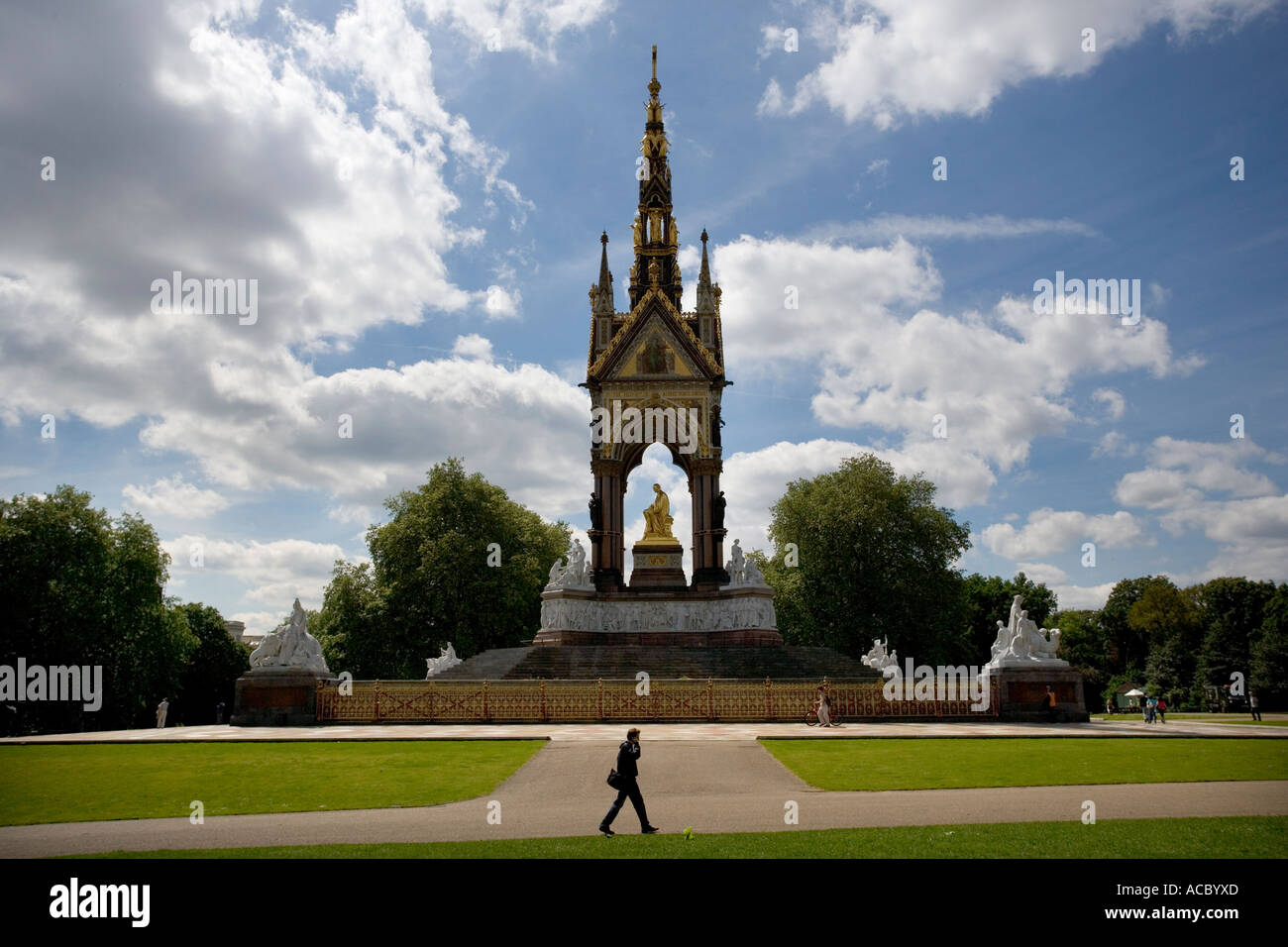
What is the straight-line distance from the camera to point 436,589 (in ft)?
176

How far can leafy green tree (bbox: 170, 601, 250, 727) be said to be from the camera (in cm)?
7012

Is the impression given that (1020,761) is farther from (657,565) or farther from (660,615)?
(657,565)

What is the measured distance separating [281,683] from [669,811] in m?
17.4

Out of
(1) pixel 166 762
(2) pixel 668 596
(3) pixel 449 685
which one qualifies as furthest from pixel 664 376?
(1) pixel 166 762

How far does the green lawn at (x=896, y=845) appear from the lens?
8.45m

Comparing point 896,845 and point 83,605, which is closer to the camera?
point 896,845

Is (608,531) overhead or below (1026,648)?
overhead

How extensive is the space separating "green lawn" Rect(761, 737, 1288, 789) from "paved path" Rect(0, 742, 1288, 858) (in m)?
0.62

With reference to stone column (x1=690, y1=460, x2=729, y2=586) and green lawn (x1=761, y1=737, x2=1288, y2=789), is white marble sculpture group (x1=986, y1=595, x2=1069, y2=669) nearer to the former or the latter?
green lawn (x1=761, y1=737, x2=1288, y2=789)

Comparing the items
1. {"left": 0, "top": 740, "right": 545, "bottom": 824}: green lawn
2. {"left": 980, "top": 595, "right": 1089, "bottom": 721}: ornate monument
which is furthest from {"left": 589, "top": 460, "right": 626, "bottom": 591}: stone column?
{"left": 0, "top": 740, "right": 545, "bottom": 824}: green lawn

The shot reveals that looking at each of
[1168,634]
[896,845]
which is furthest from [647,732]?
[1168,634]

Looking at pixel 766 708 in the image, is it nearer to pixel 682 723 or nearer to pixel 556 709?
pixel 682 723
